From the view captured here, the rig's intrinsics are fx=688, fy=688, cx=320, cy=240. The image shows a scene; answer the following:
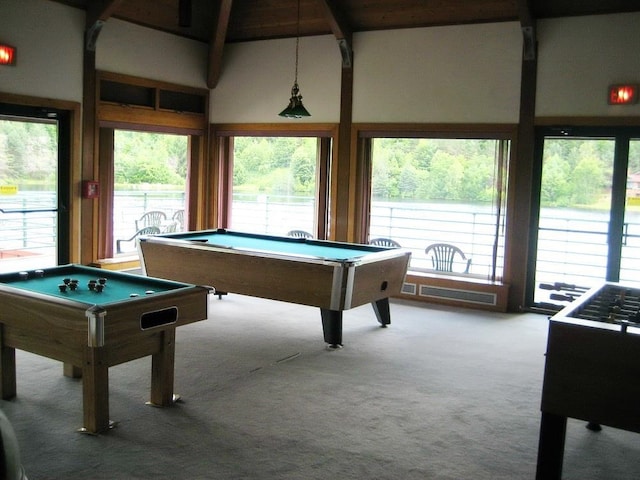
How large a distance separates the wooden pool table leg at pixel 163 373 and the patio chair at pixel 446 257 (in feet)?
13.2

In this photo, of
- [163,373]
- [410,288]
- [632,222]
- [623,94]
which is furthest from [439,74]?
[163,373]

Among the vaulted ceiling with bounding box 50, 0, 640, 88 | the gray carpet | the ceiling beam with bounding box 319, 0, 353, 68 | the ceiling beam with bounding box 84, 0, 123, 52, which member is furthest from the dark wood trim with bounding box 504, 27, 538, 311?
the ceiling beam with bounding box 84, 0, 123, 52

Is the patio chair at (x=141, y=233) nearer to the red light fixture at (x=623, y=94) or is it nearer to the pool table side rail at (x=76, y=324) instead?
the pool table side rail at (x=76, y=324)

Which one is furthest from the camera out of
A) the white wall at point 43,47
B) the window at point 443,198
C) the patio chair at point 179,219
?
the patio chair at point 179,219

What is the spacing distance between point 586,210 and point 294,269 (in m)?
3.13

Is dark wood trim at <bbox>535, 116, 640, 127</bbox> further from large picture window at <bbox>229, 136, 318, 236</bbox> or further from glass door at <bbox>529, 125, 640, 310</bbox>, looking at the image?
large picture window at <bbox>229, 136, 318, 236</bbox>

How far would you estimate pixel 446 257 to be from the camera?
7316 millimetres

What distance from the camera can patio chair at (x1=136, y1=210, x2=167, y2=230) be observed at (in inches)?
313

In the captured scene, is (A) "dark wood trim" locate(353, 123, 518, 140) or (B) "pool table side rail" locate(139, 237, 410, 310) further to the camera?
(A) "dark wood trim" locate(353, 123, 518, 140)

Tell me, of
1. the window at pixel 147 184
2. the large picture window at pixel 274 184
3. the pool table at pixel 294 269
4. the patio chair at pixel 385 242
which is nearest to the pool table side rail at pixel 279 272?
the pool table at pixel 294 269

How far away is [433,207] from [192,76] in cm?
330

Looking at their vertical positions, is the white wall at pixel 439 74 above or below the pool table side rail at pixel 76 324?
above

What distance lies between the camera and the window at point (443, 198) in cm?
704

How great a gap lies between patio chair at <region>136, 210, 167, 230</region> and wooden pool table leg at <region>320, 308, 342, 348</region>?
3405 millimetres
